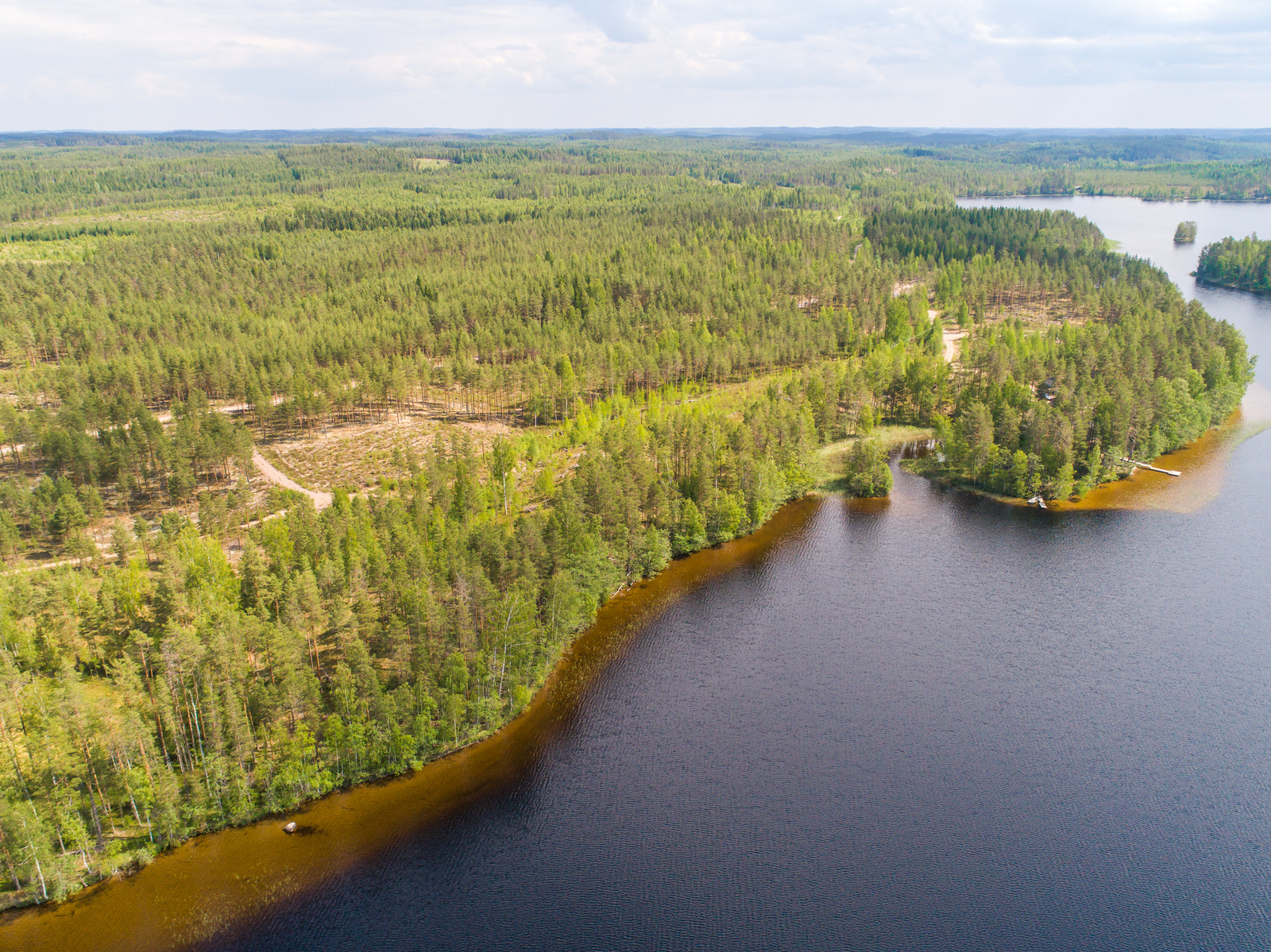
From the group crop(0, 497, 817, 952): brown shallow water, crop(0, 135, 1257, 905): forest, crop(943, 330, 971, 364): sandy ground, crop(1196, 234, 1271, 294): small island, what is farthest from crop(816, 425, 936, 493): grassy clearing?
crop(1196, 234, 1271, 294): small island

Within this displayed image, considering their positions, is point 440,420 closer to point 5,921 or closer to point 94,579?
point 94,579

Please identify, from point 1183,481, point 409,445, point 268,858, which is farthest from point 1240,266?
point 268,858

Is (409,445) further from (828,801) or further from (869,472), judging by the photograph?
(828,801)

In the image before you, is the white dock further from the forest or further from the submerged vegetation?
the submerged vegetation

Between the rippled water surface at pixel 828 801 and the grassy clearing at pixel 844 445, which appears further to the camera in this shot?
the grassy clearing at pixel 844 445

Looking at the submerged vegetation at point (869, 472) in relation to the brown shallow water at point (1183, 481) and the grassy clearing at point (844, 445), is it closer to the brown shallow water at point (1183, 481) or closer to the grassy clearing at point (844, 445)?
the grassy clearing at point (844, 445)

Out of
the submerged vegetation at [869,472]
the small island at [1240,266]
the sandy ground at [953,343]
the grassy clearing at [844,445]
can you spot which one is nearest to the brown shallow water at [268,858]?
the submerged vegetation at [869,472]
